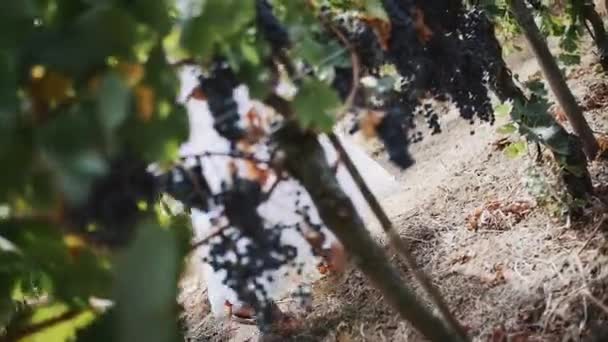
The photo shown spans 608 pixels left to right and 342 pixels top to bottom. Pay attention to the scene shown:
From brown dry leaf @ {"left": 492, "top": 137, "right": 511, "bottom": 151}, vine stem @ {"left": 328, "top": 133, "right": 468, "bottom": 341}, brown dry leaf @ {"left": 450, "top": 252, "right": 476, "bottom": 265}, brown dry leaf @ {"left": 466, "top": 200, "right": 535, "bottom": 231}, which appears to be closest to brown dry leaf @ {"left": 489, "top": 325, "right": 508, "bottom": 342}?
vine stem @ {"left": 328, "top": 133, "right": 468, "bottom": 341}

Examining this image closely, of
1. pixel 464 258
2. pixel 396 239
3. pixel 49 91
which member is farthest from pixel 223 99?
pixel 464 258

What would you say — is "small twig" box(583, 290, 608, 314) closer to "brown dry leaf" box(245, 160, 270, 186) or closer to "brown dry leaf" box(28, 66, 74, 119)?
"brown dry leaf" box(245, 160, 270, 186)

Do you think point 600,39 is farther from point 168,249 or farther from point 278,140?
point 168,249

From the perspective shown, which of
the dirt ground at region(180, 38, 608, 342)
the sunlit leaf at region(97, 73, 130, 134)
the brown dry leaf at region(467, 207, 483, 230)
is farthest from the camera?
the brown dry leaf at region(467, 207, 483, 230)

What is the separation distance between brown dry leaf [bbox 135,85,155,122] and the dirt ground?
16.7 inches

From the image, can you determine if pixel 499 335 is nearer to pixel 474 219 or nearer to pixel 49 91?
pixel 474 219

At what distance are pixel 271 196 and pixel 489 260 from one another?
84 cm

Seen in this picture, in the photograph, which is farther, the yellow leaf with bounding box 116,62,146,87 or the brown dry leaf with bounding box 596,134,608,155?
the brown dry leaf with bounding box 596,134,608,155

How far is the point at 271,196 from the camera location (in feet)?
2.69

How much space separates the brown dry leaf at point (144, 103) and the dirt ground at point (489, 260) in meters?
0.43

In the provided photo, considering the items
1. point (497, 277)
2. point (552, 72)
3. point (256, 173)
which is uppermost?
point (552, 72)

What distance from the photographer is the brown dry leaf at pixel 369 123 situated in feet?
2.51

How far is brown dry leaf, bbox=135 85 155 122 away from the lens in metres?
0.57

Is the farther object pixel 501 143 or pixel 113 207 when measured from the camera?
pixel 501 143
